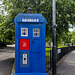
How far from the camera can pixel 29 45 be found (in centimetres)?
646

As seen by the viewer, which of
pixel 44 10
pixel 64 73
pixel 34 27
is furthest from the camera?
pixel 44 10

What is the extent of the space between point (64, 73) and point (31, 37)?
133 inches

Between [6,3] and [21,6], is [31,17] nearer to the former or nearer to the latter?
[21,6]

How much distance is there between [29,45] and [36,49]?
35 cm

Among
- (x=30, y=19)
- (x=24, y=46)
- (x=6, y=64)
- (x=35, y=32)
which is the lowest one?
(x=6, y=64)

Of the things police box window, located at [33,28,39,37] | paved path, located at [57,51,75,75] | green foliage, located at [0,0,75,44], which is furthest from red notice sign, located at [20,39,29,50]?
green foliage, located at [0,0,75,44]

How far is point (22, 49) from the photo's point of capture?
6469mm

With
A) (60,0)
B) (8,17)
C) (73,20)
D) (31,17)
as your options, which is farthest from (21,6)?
(31,17)

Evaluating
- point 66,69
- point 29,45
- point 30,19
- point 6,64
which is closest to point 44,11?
point 66,69

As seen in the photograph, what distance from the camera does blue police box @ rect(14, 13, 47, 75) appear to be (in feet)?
21.2

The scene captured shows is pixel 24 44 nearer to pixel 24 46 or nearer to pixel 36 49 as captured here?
pixel 24 46

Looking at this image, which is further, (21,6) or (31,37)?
(21,6)

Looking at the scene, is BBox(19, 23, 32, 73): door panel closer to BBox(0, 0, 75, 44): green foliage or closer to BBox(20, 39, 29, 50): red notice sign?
BBox(20, 39, 29, 50): red notice sign

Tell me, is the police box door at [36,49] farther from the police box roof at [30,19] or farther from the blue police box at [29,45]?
the police box roof at [30,19]
